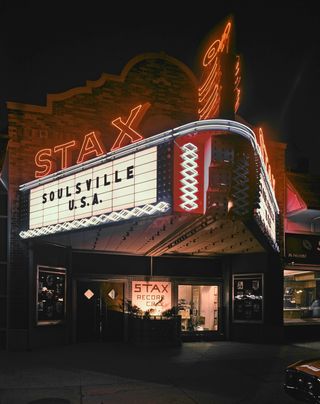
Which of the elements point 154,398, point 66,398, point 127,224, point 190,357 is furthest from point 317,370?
point 190,357

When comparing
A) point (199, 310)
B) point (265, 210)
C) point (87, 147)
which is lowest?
point (199, 310)

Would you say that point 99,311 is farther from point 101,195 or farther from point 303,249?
point 303,249

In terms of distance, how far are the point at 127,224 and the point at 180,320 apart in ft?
19.6

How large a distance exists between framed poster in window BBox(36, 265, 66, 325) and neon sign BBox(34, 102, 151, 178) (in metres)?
2.97

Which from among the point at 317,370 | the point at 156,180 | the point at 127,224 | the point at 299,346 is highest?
the point at 156,180

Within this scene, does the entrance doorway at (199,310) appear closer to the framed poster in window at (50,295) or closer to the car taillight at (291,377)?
the framed poster in window at (50,295)

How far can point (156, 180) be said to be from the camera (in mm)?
10781

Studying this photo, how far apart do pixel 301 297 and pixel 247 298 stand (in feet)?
6.50

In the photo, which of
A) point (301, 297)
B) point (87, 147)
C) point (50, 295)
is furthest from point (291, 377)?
point (301, 297)

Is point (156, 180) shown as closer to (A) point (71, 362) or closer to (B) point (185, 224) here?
(B) point (185, 224)

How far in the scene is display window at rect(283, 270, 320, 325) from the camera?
59.1ft

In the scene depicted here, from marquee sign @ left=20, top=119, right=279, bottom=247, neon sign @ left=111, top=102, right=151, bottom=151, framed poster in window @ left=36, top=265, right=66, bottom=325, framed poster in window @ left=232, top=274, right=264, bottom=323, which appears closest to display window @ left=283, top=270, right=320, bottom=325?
framed poster in window @ left=232, top=274, right=264, bottom=323

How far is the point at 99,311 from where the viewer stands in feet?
56.0

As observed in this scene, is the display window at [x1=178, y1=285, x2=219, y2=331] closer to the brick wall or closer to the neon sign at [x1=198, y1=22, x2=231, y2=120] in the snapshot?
the brick wall
